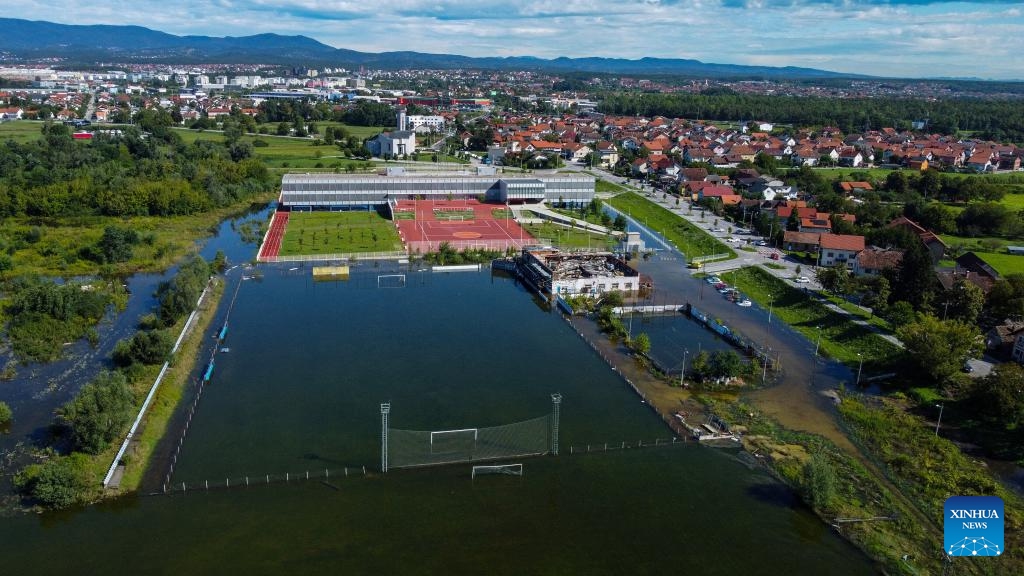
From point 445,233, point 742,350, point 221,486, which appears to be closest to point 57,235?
point 445,233

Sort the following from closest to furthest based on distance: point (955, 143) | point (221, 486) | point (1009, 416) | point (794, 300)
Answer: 1. point (221, 486)
2. point (1009, 416)
3. point (794, 300)
4. point (955, 143)

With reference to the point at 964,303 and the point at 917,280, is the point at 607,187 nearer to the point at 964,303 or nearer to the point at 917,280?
the point at 917,280

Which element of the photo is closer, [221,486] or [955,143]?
[221,486]

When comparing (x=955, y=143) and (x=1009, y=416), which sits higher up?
(x=955, y=143)

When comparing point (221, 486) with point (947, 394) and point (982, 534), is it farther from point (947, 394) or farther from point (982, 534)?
point (947, 394)

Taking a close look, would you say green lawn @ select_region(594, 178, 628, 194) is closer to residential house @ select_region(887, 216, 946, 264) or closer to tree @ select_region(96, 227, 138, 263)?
residential house @ select_region(887, 216, 946, 264)

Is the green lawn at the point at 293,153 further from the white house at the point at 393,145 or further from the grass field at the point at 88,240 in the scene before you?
the grass field at the point at 88,240
